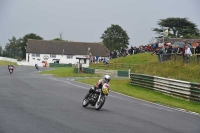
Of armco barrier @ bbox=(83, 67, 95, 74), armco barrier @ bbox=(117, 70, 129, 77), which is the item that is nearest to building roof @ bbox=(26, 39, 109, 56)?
armco barrier @ bbox=(83, 67, 95, 74)

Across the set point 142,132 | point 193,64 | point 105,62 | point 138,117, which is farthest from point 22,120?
point 105,62

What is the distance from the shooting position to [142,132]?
1009cm

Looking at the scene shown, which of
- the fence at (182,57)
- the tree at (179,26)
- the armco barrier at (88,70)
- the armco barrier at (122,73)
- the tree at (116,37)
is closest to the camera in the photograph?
the fence at (182,57)

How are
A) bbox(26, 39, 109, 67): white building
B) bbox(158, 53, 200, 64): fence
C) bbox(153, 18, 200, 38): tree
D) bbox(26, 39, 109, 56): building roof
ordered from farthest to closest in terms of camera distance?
bbox(26, 39, 109, 56): building roof < bbox(26, 39, 109, 67): white building < bbox(153, 18, 200, 38): tree < bbox(158, 53, 200, 64): fence

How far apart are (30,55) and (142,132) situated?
99.4m

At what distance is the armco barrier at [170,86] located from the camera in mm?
20944

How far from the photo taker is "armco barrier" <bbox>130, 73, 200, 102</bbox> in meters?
20.9

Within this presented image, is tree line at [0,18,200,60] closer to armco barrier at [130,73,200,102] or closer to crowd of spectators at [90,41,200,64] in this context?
crowd of spectators at [90,41,200,64]

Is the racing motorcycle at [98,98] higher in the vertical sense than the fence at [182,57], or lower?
lower

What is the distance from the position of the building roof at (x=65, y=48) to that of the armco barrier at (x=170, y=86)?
78992 mm

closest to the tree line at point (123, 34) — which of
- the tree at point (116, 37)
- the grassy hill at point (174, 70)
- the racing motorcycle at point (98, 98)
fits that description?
the tree at point (116, 37)

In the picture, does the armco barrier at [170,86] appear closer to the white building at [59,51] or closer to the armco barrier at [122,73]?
A: the armco barrier at [122,73]

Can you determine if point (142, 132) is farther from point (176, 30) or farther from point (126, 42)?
point (126, 42)

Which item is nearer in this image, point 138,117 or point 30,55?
point 138,117
